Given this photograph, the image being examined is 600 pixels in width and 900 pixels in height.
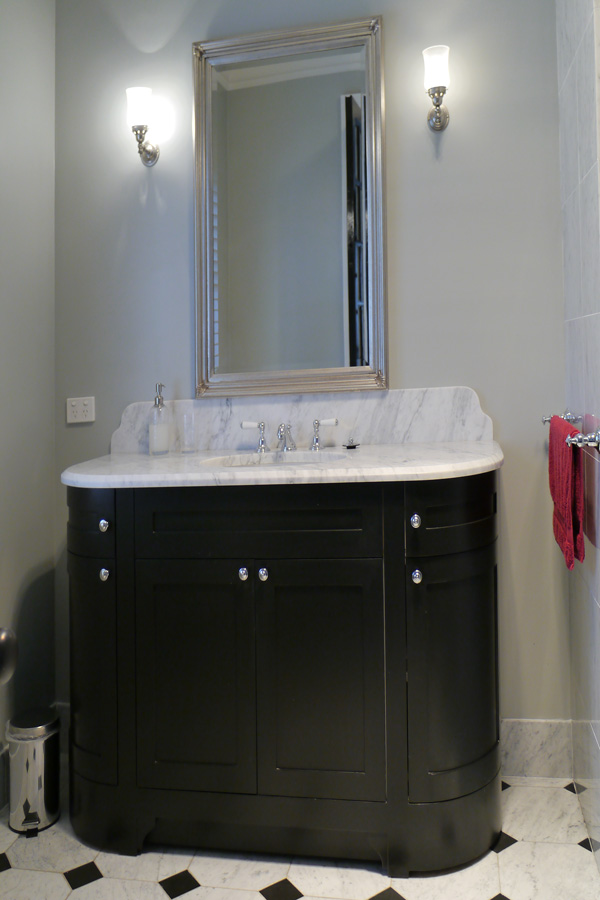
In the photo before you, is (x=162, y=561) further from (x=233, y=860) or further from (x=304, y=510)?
(x=233, y=860)

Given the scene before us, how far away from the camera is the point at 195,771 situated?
1.69 m

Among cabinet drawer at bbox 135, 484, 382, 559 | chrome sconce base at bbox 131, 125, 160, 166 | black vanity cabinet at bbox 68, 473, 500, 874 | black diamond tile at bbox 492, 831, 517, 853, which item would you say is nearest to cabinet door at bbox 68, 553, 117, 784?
black vanity cabinet at bbox 68, 473, 500, 874

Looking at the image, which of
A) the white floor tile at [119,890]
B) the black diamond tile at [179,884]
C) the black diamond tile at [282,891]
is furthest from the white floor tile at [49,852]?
the black diamond tile at [282,891]

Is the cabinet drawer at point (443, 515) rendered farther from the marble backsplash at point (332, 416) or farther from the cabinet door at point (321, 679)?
the marble backsplash at point (332, 416)

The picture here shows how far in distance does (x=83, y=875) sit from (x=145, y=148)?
2085 millimetres

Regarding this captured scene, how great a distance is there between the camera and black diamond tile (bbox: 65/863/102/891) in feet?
5.33

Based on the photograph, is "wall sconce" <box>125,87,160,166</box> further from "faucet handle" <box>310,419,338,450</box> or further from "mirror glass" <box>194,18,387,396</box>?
"faucet handle" <box>310,419,338,450</box>

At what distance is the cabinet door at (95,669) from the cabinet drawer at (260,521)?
5.8 inches

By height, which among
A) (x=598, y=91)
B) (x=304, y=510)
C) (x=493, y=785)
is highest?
(x=598, y=91)

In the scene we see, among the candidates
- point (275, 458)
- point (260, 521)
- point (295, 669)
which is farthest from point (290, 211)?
point (295, 669)

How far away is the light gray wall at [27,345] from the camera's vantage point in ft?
6.73

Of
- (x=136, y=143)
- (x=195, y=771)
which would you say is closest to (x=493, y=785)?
(x=195, y=771)

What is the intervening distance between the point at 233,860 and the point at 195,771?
0.82 ft

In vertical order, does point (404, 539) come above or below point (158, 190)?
below
